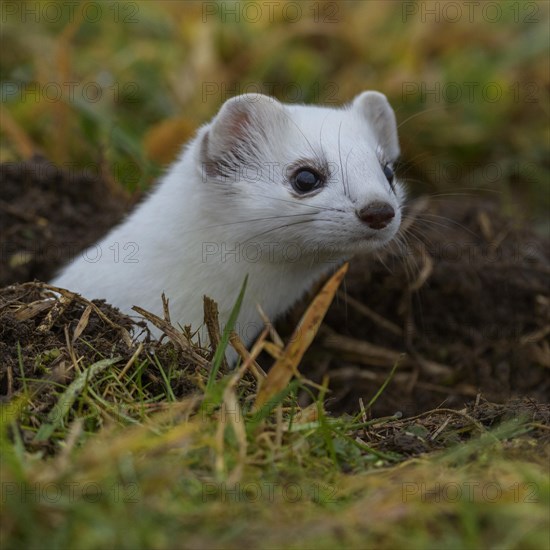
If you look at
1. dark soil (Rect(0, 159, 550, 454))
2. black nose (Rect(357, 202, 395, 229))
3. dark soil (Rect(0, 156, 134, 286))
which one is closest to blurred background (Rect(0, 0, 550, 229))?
dark soil (Rect(0, 156, 134, 286))

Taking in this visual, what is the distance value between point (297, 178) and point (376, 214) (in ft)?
1.63

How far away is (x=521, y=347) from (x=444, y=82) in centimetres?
343

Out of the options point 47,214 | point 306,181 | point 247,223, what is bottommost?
point 47,214

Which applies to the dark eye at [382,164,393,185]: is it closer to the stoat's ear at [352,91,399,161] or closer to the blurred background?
the stoat's ear at [352,91,399,161]

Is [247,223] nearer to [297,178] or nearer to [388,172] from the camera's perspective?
[297,178]

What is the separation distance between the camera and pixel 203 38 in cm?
793

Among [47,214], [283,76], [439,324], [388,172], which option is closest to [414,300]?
[439,324]

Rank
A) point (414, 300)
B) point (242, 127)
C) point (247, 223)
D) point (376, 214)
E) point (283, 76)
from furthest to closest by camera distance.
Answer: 1. point (283, 76)
2. point (414, 300)
3. point (242, 127)
4. point (247, 223)
5. point (376, 214)

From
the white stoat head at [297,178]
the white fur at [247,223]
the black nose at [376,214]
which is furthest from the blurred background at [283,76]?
the black nose at [376,214]

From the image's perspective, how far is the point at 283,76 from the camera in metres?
7.99

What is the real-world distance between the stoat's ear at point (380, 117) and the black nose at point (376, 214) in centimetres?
101

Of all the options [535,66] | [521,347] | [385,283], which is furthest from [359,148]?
[535,66]

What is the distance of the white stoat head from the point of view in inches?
152

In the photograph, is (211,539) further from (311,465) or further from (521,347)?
(521,347)
